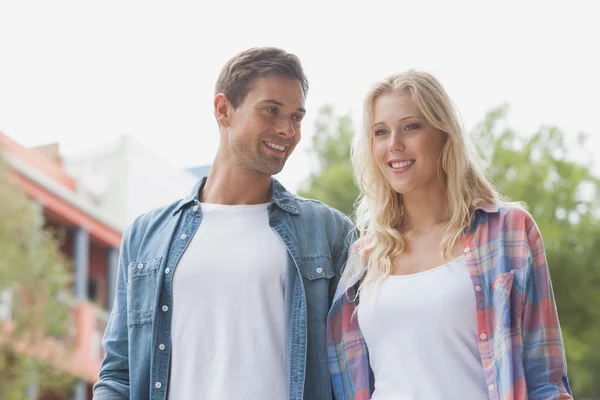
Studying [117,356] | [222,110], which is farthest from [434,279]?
[117,356]

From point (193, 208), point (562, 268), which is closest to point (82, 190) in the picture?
point (562, 268)

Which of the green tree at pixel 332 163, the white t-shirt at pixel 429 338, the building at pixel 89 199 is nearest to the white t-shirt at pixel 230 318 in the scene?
the white t-shirt at pixel 429 338

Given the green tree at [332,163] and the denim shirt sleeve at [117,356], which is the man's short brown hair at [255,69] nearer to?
the denim shirt sleeve at [117,356]

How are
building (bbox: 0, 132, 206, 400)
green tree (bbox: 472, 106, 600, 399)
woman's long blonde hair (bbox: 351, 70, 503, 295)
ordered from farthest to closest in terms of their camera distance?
green tree (bbox: 472, 106, 600, 399)
building (bbox: 0, 132, 206, 400)
woman's long blonde hair (bbox: 351, 70, 503, 295)

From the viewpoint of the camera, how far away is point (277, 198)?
9.79 feet

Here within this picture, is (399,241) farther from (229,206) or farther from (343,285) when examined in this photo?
(229,206)

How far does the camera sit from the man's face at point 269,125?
2875 mm

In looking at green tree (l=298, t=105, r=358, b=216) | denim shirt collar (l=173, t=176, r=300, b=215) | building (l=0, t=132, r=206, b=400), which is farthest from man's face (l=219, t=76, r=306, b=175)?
green tree (l=298, t=105, r=358, b=216)

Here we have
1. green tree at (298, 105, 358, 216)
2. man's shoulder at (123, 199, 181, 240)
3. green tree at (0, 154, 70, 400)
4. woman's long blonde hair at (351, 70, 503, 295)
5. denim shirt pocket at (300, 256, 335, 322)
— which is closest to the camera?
woman's long blonde hair at (351, 70, 503, 295)

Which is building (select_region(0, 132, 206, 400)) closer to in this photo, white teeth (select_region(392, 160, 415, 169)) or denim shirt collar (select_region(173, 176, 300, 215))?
denim shirt collar (select_region(173, 176, 300, 215))

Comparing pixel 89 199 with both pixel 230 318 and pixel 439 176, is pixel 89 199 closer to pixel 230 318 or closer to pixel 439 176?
pixel 230 318

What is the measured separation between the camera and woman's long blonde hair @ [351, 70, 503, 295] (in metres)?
2.68

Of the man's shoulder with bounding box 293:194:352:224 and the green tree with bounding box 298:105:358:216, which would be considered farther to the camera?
the green tree with bounding box 298:105:358:216

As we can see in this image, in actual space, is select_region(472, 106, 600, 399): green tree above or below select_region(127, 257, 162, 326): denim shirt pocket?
above
